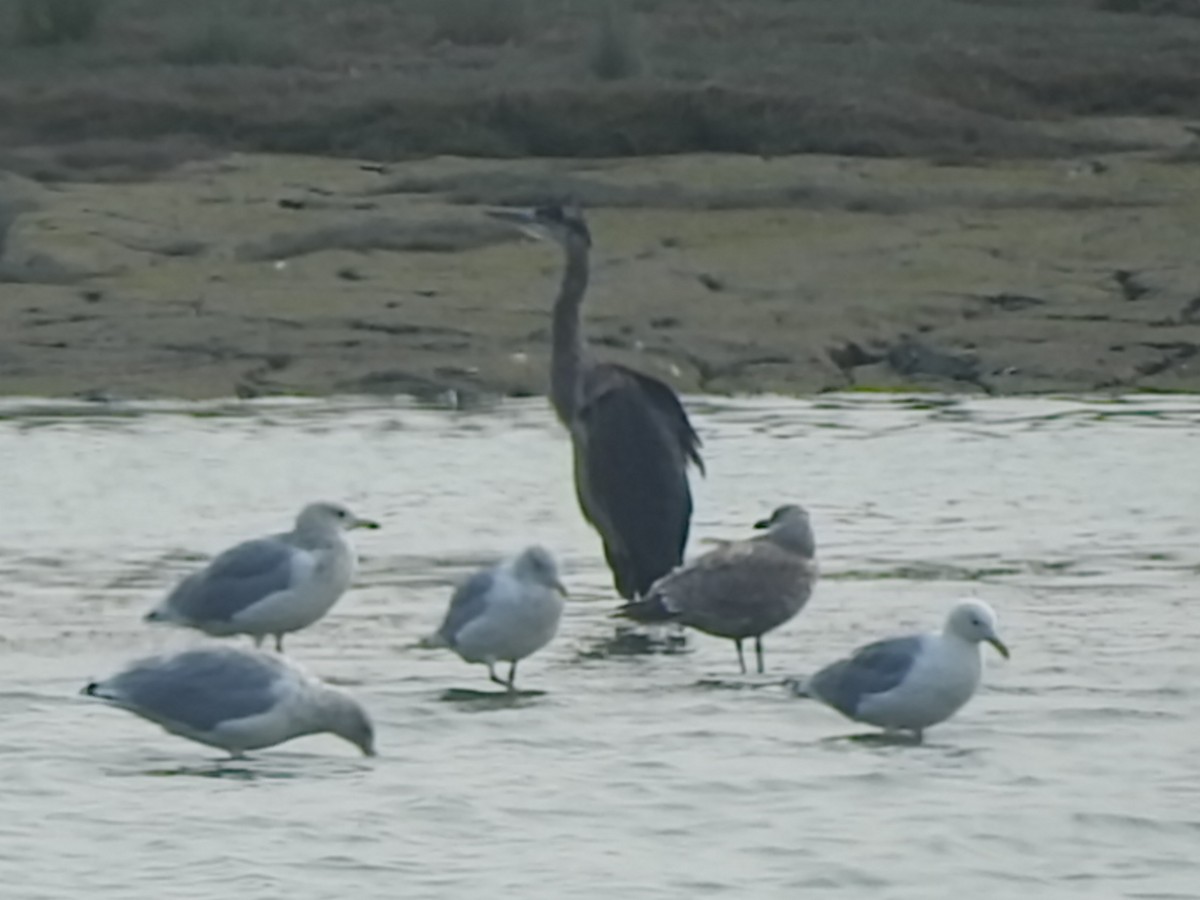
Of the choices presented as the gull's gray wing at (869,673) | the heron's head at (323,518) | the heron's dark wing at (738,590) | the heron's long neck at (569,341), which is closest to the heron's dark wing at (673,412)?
the heron's long neck at (569,341)

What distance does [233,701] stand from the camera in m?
9.80

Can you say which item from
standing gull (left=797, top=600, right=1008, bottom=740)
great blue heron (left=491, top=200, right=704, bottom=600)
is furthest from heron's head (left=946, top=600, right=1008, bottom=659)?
great blue heron (left=491, top=200, right=704, bottom=600)

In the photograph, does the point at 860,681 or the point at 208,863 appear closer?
the point at 208,863

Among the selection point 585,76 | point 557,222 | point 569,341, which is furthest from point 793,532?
point 585,76

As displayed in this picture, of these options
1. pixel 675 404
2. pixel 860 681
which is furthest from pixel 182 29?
pixel 860 681

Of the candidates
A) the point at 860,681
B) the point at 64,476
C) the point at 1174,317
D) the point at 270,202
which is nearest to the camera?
the point at 860,681

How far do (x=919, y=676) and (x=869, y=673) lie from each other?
172 millimetres

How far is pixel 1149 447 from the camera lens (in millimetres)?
16375

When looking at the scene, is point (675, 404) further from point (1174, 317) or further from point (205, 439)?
point (1174, 317)

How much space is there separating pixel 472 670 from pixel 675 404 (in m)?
1.80

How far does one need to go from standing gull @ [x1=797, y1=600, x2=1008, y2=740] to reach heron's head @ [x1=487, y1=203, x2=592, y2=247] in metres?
4.39

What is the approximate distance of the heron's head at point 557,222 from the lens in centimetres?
1434

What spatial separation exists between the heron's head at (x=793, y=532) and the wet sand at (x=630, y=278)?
6704mm

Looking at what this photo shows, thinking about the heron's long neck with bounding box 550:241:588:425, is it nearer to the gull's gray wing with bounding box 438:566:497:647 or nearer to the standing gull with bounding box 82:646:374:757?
the gull's gray wing with bounding box 438:566:497:647
